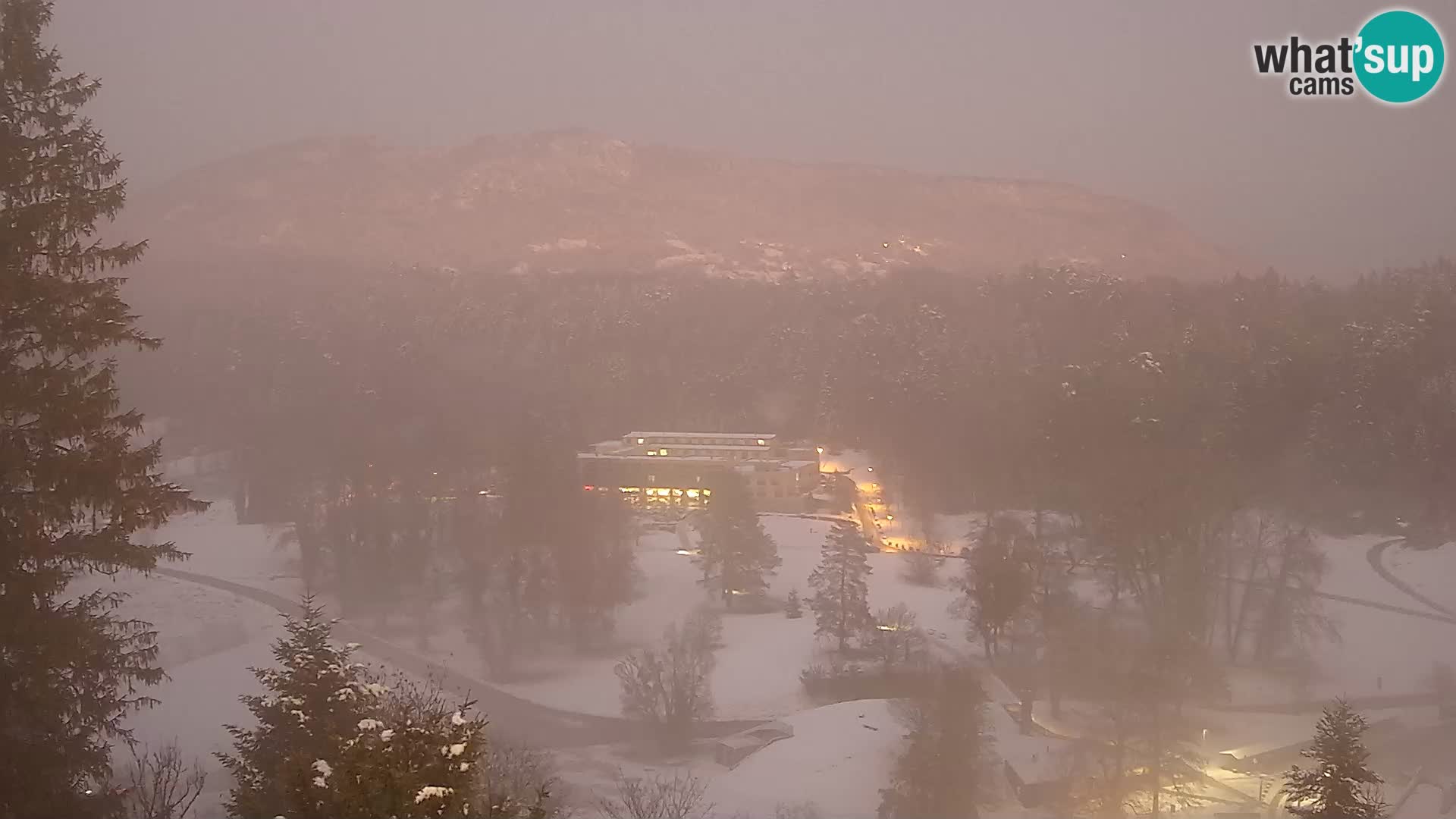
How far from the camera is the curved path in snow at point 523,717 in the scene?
24.9 feet

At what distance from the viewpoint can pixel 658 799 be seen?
606cm

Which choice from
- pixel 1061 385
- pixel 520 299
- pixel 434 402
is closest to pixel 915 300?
pixel 1061 385

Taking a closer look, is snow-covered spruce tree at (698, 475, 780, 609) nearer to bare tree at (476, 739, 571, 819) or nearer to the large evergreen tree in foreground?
bare tree at (476, 739, 571, 819)

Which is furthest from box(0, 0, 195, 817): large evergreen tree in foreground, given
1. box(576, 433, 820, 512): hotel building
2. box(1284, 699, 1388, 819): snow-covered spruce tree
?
box(576, 433, 820, 512): hotel building

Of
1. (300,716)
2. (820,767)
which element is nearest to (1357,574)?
(820,767)

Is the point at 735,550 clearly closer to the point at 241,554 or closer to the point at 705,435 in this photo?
the point at 705,435

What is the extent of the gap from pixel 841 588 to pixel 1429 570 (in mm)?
6460

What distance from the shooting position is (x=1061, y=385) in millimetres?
12836

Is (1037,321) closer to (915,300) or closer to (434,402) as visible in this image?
(915,300)

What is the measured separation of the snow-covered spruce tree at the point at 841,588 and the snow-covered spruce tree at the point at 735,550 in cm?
57

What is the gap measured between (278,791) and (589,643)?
6.26 metres

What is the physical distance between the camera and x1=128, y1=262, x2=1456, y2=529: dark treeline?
11.0 m

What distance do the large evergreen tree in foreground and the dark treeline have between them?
6547 millimetres

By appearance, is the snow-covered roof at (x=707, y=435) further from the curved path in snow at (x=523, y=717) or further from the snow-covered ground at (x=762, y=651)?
the curved path in snow at (x=523, y=717)
